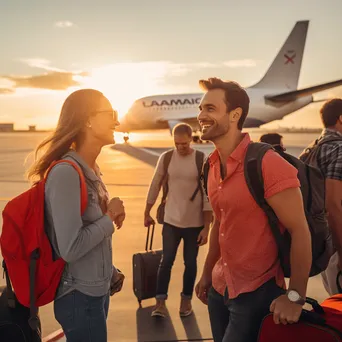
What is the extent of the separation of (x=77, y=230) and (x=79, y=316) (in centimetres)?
40

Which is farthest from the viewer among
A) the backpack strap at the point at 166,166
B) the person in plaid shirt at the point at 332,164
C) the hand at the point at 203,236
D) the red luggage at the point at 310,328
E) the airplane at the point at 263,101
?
the airplane at the point at 263,101

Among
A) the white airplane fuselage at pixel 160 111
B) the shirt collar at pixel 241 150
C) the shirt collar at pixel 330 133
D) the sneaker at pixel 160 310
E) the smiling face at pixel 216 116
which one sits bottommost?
the sneaker at pixel 160 310

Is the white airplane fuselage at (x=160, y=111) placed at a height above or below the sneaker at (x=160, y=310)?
above

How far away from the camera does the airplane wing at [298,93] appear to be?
40562 millimetres

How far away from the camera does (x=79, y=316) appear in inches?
88.3

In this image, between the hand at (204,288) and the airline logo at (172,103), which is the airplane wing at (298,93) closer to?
the airline logo at (172,103)

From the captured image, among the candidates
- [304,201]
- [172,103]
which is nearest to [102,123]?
[304,201]

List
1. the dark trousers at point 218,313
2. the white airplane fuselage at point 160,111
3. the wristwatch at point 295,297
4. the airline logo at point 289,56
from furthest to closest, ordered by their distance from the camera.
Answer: the airline logo at point 289,56 → the white airplane fuselage at point 160,111 → the dark trousers at point 218,313 → the wristwatch at point 295,297

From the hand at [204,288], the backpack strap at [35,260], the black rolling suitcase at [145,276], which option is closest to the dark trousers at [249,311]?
the hand at [204,288]

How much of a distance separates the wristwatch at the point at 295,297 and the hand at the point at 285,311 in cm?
2

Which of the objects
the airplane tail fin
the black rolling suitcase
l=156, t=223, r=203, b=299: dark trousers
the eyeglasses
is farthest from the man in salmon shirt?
the airplane tail fin

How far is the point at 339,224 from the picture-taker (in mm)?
3379

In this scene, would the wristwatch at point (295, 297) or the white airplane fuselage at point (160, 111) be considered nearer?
the wristwatch at point (295, 297)

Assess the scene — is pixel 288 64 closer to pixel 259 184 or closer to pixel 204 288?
pixel 204 288
